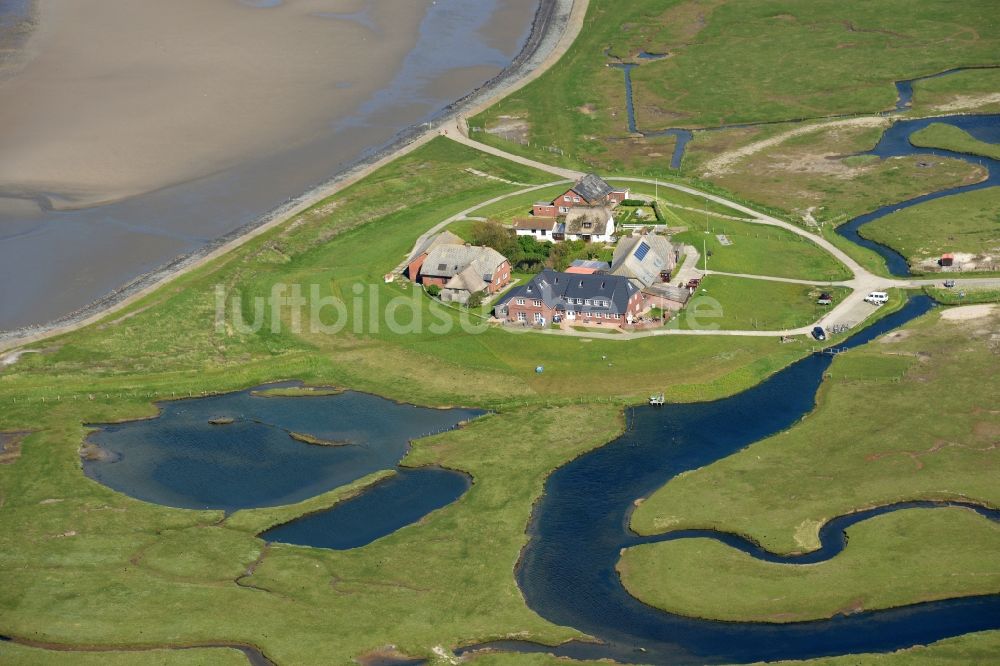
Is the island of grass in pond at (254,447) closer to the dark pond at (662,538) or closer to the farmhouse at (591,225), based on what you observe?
the dark pond at (662,538)

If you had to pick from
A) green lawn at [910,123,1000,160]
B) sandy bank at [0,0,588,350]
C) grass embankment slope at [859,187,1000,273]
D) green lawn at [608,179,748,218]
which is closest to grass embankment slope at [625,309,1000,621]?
grass embankment slope at [859,187,1000,273]

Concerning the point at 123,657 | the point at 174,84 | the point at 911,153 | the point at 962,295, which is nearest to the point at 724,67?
the point at 911,153

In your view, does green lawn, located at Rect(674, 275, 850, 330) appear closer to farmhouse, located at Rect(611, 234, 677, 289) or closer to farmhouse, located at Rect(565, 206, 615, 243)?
farmhouse, located at Rect(611, 234, 677, 289)

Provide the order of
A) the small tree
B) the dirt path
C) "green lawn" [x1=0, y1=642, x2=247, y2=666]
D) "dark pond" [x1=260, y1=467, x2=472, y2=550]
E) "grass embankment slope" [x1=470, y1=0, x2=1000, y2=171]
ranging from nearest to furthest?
"green lawn" [x1=0, y1=642, x2=247, y2=666]
"dark pond" [x1=260, y1=467, x2=472, y2=550]
the small tree
the dirt path
"grass embankment slope" [x1=470, y1=0, x2=1000, y2=171]

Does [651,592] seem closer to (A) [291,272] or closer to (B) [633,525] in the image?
(B) [633,525]

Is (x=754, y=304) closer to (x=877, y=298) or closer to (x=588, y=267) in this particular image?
(x=877, y=298)

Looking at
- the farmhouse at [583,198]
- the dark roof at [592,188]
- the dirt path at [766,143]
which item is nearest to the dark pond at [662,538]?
the farmhouse at [583,198]
